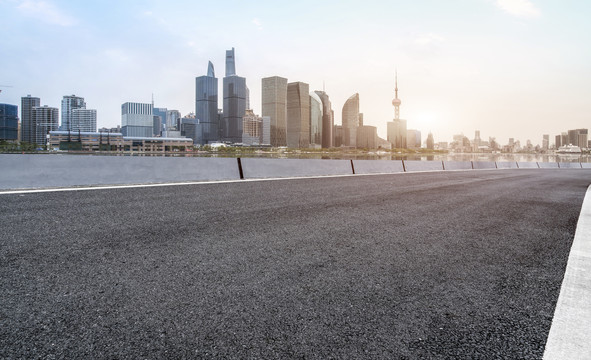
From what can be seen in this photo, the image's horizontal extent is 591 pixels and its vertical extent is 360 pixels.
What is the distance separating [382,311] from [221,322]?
1.18m

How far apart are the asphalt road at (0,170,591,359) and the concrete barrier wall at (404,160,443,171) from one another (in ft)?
64.4

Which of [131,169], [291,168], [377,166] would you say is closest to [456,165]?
[377,166]

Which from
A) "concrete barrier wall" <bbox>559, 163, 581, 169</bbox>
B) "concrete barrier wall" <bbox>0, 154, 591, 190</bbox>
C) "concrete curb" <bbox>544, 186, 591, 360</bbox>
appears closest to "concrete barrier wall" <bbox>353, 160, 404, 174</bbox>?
"concrete barrier wall" <bbox>0, 154, 591, 190</bbox>

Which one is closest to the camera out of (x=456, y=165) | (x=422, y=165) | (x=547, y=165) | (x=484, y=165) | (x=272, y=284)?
(x=272, y=284)

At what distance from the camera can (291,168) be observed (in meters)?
17.1

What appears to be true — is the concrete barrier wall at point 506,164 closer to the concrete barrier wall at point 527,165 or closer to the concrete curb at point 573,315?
the concrete barrier wall at point 527,165

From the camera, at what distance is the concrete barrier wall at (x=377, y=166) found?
21.3 meters

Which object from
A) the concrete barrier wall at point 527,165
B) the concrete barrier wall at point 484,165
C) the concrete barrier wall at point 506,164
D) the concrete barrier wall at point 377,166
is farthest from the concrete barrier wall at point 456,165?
the concrete barrier wall at point 527,165

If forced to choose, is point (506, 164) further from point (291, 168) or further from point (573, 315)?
point (573, 315)

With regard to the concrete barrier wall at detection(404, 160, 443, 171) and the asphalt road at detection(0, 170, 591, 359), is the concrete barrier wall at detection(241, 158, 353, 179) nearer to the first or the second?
the concrete barrier wall at detection(404, 160, 443, 171)

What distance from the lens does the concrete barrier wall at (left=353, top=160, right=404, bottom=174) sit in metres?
21.3

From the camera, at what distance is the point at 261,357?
2.05 m

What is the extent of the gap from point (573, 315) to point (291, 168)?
1463 centimetres

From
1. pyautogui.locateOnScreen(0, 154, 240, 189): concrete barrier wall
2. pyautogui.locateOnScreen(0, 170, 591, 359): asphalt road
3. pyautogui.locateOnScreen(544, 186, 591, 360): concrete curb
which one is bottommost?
pyautogui.locateOnScreen(544, 186, 591, 360): concrete curb
